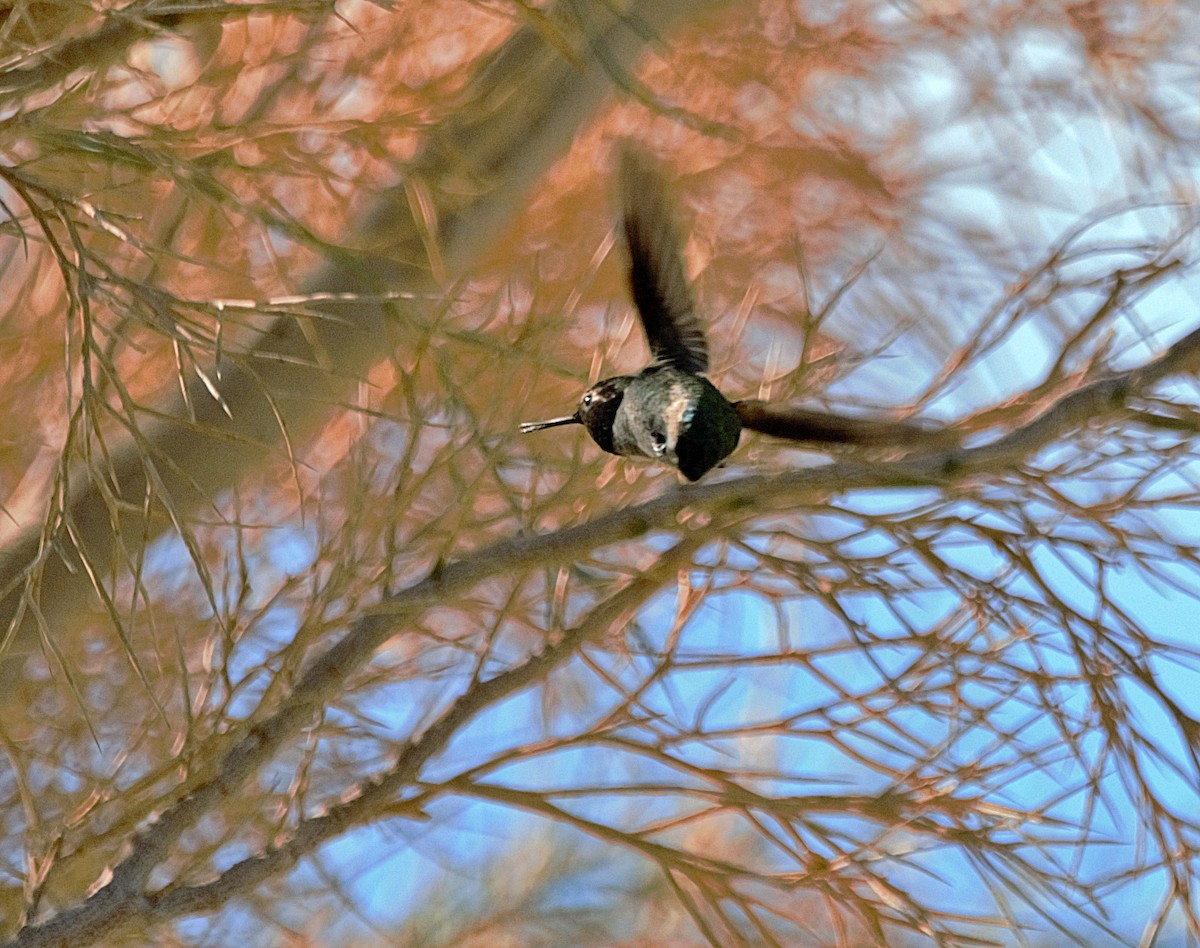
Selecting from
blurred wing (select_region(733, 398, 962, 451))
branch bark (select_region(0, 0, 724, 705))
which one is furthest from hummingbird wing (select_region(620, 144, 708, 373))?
branch bark (select_region(0, 0, 724, 705))

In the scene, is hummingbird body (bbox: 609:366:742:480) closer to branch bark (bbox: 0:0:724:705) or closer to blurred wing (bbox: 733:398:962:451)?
blurred wing (bbox: 733:398:962:451)

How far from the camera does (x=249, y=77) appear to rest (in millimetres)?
2615

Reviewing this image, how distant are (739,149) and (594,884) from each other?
1663 millimetres

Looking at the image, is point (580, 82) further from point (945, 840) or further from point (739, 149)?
point (945, 840)

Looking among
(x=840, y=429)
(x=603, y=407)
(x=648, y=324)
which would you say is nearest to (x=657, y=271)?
(x=648, y=324)

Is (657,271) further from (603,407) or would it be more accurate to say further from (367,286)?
(367,286)

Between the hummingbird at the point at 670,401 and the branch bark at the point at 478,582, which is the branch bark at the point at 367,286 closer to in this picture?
the hummingbird at the point at 670,401

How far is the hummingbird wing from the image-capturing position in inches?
55.6

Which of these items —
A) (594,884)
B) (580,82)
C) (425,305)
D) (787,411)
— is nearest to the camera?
(787,411)

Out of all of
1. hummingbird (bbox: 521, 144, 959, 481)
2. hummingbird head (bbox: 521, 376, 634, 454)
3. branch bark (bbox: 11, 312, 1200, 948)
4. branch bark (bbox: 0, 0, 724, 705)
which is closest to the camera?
branch bark (bbox: 11, 312, 1200, 948)

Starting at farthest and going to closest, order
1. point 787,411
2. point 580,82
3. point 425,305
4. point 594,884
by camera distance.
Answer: point 594,884, point 425,305, point 580,82, point 787,411

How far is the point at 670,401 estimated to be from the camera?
4.17 feet

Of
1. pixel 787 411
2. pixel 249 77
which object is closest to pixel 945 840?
pixel 787 411

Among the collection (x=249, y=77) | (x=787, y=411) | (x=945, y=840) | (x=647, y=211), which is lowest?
(x=945, y=840)
